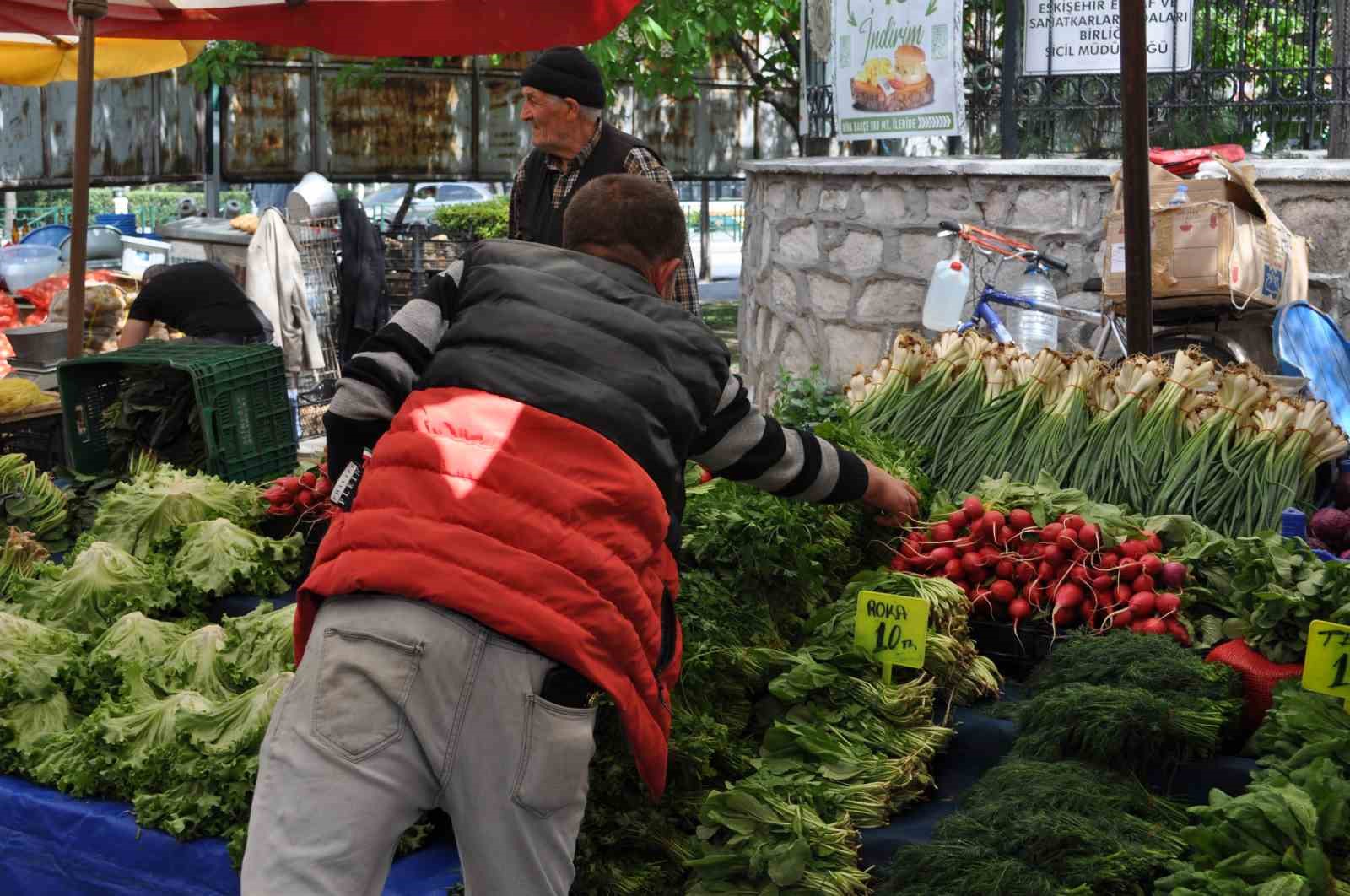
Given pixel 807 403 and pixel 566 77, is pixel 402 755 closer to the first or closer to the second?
pixel 807 403

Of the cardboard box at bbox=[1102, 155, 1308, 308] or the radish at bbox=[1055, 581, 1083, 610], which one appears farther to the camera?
the cardboard box at bbox=[1102, 155, 1308, 308]

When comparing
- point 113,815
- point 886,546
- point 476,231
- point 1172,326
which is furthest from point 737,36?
point 113,815

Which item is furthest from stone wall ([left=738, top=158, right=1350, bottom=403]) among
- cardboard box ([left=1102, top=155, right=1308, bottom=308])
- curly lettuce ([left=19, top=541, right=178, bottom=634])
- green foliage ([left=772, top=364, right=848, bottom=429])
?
curly lettuce ([left=19, top=541, right=178, bottom=634])

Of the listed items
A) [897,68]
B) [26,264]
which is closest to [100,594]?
[897,68]

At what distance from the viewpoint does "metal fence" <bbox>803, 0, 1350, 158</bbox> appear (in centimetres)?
789

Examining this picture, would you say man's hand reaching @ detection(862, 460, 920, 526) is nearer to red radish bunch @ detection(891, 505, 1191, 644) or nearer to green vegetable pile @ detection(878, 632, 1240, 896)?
red radish bunch @ detection(891, 505, 1191, 644)

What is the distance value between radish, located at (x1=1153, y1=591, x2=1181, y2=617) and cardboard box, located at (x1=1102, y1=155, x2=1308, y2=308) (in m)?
3.11

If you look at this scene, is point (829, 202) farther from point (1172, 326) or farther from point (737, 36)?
point (737, 36)

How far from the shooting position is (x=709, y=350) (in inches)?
103

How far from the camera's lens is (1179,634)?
3.33 m

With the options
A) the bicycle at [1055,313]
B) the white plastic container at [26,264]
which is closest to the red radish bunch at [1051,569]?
the bicycle at [1055,313]

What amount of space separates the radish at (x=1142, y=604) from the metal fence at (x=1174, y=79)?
530 cm

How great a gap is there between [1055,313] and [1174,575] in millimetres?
4049

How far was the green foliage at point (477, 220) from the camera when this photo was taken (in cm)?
1251
